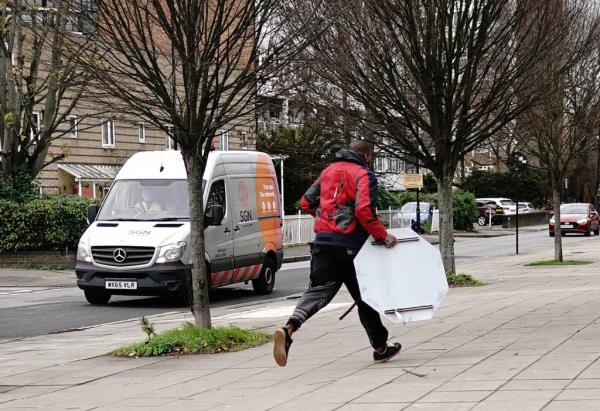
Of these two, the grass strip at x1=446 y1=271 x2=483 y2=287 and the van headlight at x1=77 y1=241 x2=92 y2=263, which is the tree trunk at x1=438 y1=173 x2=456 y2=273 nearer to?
the grass strip at x1=446 y1=271 x2=483 y2=287

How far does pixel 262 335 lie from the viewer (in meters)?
10.4

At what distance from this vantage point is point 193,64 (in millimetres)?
9664

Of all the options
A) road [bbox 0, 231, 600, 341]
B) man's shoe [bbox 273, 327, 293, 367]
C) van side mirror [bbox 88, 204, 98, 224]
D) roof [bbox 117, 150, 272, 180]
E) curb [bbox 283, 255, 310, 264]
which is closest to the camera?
man's shoe [bbox 273, 327, 293, 367]

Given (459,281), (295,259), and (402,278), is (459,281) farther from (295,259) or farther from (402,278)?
(295,259)

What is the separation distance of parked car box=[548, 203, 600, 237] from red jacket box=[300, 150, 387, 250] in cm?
3855

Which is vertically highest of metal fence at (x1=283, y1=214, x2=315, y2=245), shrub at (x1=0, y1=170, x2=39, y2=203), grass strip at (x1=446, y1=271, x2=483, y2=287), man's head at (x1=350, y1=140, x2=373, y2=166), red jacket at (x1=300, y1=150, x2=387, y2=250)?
shrub at (x1=0, y1=170, x2=39, y2=203)

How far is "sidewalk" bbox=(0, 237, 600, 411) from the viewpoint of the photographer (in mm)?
6438

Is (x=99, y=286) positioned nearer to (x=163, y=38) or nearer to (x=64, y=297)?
(x=64, y=297)

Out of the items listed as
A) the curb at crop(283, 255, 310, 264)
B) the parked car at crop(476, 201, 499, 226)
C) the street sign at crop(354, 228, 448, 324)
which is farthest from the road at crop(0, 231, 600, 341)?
the parked car at crop(476, 201, 499, 226)

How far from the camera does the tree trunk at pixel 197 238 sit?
10055 millimetres

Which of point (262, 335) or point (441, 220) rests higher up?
point (441, 220)

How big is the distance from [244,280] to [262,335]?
748 centimetres

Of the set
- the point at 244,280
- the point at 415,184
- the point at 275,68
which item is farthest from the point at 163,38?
the point at 415,184

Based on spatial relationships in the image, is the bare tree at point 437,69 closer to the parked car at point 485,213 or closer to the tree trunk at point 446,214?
the tree trunk at point 446,214
